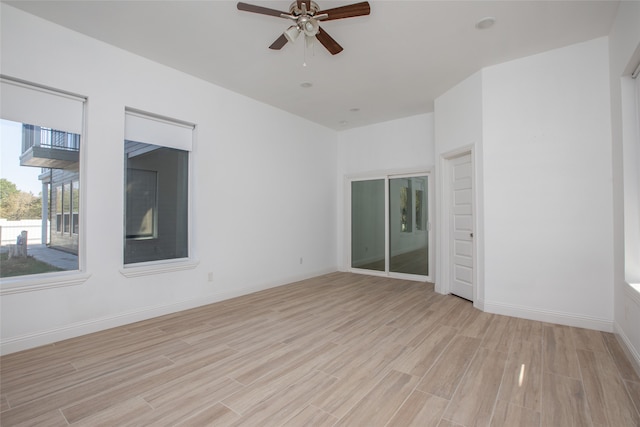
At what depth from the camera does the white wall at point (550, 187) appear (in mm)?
3303

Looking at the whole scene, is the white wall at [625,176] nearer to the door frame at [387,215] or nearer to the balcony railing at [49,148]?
the door frame at [387,215]

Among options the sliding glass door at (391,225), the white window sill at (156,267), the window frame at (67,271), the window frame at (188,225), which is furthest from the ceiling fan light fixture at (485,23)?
the white window sill at (156,267)

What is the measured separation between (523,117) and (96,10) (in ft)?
15.8

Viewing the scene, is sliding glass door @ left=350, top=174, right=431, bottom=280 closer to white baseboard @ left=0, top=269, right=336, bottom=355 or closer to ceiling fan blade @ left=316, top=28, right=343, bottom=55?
white baseboard @ left=0, top=269, right=336, bottom=355

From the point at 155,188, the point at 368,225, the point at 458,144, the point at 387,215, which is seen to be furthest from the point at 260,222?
the point at 458,144

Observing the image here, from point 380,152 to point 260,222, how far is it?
9.74ft

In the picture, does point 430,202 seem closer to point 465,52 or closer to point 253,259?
point 465,52

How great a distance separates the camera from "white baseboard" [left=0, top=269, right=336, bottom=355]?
2777 millimetres

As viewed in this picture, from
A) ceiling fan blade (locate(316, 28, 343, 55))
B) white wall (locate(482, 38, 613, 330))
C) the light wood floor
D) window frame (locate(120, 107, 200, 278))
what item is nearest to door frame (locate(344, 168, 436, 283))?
white wall (locate(482, 38, 613, 330))

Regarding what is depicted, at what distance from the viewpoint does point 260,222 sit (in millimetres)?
5105

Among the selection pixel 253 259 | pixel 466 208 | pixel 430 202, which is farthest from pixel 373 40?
pixel 253 259

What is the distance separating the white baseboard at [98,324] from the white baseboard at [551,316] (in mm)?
3690

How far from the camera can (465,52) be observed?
3.56 meters

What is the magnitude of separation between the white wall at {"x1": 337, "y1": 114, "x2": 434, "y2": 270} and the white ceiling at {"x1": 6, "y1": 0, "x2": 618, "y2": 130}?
1222mm
